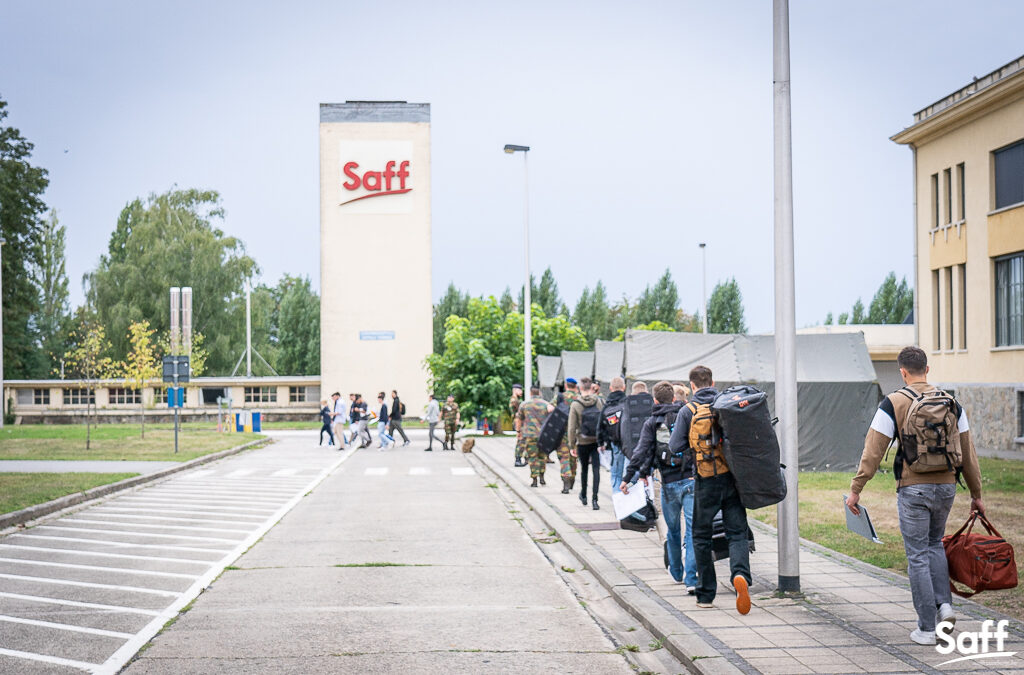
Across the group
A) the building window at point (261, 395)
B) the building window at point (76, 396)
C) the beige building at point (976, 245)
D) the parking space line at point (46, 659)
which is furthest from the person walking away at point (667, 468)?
the building window at point (76, 396)

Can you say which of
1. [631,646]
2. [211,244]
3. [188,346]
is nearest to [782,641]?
[631,646]

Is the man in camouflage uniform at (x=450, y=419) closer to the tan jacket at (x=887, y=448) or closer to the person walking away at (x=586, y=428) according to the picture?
the person walking away at (x=586, y=428)

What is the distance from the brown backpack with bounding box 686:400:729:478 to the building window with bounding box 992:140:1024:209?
74.1 ft

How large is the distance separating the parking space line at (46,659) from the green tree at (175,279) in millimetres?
59690

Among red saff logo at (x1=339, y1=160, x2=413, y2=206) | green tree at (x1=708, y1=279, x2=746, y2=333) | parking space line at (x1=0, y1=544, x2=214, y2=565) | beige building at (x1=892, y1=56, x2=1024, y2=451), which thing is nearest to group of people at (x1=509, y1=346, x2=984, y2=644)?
parking space line at (x1=0, y1=544, x2=214, y2=565)

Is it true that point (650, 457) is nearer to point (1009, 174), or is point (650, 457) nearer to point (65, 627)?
point (65, 627)

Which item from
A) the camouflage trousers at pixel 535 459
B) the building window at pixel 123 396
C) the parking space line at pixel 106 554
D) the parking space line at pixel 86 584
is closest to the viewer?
the parking space line at pixel 86 584

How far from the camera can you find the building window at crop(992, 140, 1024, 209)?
87.5 ft

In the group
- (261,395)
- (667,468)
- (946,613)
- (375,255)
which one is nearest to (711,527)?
(667,468)

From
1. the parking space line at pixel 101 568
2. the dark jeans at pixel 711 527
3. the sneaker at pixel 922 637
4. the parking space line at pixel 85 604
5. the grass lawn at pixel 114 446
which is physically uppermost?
the dark jeans at pixel 711 527

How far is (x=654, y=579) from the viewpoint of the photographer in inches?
348

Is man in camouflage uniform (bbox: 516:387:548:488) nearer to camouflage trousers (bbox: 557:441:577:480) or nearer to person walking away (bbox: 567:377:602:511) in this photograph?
camouflage trousers (bbox: 557:441:577:480)

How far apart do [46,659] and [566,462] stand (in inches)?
443

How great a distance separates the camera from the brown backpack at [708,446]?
24.2 ft
